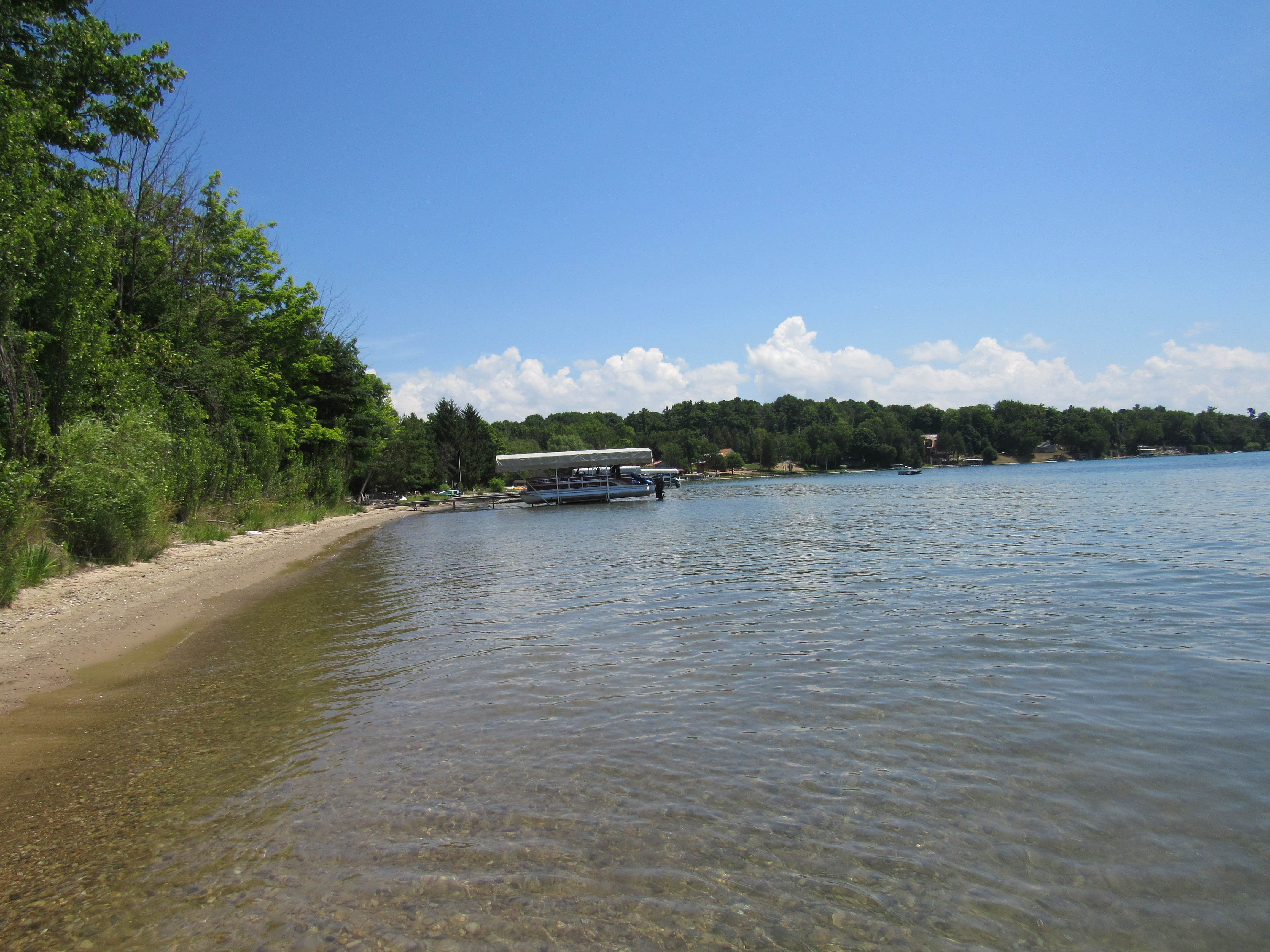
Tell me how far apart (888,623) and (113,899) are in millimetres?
8513

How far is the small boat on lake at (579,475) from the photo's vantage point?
170ft

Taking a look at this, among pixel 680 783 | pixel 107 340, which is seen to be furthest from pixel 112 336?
pixel 680 783

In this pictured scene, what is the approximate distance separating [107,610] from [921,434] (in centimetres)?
16822

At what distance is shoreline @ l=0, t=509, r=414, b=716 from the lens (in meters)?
8.22

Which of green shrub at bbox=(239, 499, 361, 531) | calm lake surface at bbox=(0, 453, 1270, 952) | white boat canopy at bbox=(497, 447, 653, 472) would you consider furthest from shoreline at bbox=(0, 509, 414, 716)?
white boat canopy at bbox=(497, 447, 653, 472)

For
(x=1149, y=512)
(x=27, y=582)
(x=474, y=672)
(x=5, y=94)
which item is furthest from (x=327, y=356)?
(x=1149, y=512)

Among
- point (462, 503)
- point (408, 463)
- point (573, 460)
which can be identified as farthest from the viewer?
point (408, 463)

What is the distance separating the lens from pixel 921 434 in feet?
530

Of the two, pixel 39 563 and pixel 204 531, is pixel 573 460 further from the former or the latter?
pixel 39 563

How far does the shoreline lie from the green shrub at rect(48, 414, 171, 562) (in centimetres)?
53

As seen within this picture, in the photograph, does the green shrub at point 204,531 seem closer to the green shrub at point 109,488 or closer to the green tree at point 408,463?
the green shrub at point 109,488

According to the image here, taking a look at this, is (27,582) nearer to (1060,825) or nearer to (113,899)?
(113,899)

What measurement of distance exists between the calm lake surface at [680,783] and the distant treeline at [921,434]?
13004 cm

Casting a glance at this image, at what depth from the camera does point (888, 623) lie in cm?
952
